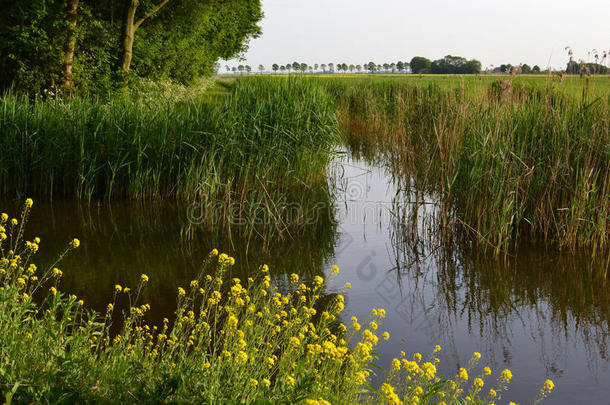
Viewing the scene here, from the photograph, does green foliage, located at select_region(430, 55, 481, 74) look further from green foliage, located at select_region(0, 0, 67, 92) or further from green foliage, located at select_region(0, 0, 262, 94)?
green foliage, located at select_region(0, 0, 67, 92)

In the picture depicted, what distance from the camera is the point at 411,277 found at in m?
6.92

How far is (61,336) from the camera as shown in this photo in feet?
10.4

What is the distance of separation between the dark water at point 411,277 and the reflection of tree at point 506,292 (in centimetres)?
1

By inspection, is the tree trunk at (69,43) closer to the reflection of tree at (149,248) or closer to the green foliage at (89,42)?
the green foliage at (89,42)

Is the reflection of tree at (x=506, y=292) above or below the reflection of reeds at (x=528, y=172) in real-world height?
below

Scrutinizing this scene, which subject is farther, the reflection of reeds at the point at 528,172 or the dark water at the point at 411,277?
the reflection of reeds at the point at 528,172

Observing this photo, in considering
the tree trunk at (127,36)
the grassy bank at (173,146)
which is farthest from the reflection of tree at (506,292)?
the tree trunk at (127,36)

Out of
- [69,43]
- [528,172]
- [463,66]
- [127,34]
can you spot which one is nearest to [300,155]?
[528,172]

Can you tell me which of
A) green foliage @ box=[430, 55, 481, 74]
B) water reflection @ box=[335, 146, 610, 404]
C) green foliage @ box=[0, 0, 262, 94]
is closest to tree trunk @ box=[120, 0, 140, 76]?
green foliage @ box=[0, 0, 262, 94]

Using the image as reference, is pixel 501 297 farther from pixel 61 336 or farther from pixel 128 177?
pixel 128 177

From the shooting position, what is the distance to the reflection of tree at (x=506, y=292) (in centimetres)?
536

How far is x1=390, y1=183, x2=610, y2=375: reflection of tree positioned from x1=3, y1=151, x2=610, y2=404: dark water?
1 centimetres

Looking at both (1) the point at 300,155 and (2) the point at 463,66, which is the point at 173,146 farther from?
(2) the point at 463,66

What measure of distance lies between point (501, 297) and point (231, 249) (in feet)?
11.0
